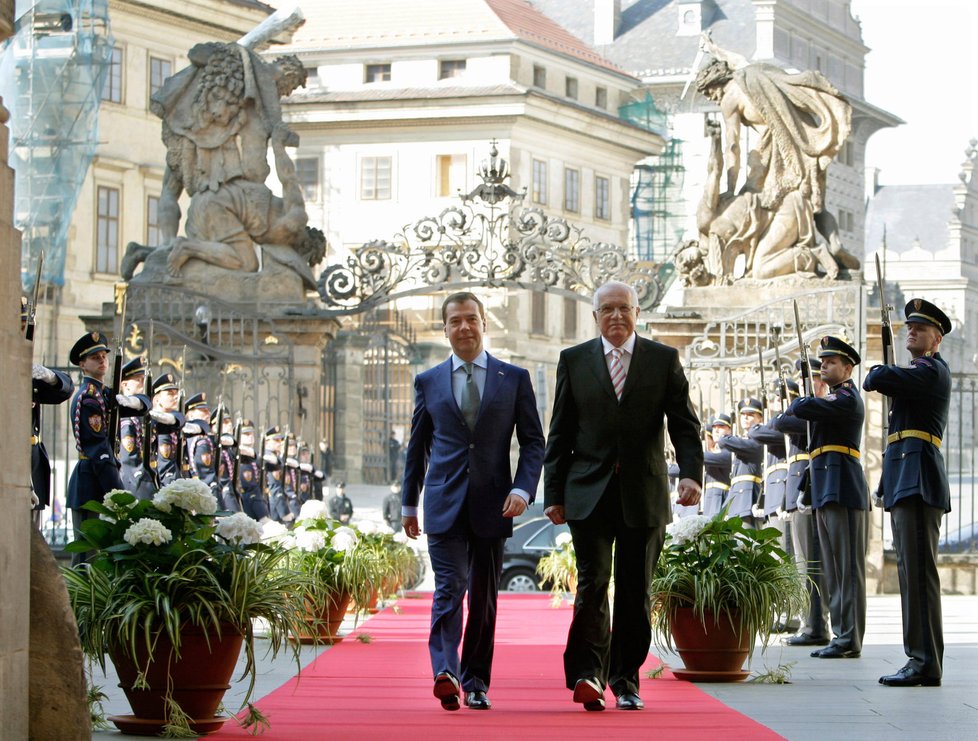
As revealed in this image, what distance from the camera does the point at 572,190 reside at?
65.9 metres

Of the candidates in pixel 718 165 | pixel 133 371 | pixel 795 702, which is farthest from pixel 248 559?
pixel 718 165

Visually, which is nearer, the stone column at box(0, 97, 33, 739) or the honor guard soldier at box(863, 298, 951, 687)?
the stone column at box(0, 97, 33, 739)

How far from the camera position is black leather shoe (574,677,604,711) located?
8883mm

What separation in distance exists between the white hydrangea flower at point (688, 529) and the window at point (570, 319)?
5395 centimetres

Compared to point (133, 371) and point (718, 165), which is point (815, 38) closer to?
point (718, 165)

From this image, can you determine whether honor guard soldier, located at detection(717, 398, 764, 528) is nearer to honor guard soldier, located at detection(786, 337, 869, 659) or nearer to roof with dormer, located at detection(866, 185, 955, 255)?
honor guard soldier, located at detection(786, 337, 869, 659)

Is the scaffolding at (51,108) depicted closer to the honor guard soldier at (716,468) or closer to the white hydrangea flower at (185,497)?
the honor guard soldier at (716,468)

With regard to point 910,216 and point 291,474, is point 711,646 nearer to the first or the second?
point 291,474

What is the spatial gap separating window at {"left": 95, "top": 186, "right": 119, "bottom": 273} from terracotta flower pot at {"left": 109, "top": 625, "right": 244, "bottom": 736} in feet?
139

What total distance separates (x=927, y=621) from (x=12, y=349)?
5.23 m

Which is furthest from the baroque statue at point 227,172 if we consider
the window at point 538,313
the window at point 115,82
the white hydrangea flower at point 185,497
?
the window at point 538,313

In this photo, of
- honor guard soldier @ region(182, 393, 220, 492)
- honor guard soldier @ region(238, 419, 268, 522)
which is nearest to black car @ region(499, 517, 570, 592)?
honor guard soldier @ region(238, 419, 268, 522)

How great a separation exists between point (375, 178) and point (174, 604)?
187 ft

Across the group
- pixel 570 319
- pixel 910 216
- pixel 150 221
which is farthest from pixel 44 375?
pixel 910 216
